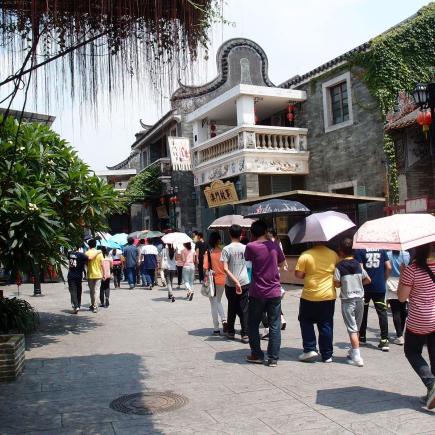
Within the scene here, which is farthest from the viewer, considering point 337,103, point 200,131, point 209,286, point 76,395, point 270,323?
point 200,131

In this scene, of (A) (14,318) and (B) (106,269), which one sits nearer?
(A) (14,318)

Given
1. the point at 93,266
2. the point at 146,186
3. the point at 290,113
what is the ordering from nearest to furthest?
the point at 93,266, the point at 290,113, the point at 146,186

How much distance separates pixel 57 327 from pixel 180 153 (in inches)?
583

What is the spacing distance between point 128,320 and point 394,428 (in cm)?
701

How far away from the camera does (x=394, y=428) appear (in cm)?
432

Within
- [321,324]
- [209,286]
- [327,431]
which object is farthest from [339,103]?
[327,431]

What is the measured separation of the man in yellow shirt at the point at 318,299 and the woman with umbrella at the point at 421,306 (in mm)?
1724

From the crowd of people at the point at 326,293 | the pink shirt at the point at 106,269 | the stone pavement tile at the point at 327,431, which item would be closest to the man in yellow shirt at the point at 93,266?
the pink shirt at the point at 106,269

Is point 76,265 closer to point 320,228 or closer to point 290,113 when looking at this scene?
point 320,228

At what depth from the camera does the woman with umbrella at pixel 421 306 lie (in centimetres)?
474

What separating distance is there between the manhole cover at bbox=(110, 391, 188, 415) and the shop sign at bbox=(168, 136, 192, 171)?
730 inches

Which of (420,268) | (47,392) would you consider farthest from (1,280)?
(420,268)

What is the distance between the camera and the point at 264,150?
18.9m

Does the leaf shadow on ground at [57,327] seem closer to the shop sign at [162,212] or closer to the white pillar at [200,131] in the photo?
the white pillar at [200,131]
